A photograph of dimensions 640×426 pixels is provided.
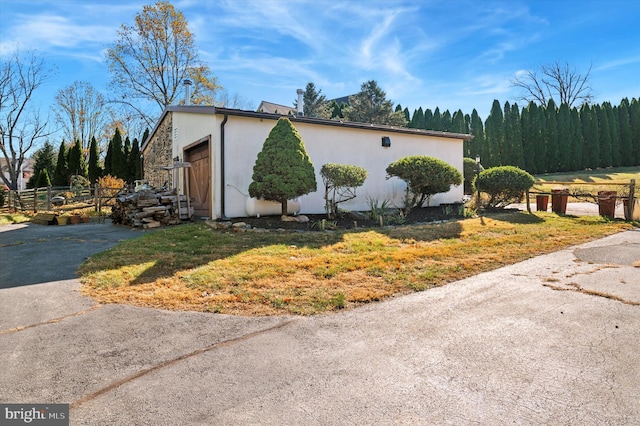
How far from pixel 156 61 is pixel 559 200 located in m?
25.1

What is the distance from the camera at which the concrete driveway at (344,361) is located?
1856 mm

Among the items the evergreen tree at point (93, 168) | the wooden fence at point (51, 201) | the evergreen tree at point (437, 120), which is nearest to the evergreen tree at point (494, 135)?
the evergreen tree at point (437, 120)

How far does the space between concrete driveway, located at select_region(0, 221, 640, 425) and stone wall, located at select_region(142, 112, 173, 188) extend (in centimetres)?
1050

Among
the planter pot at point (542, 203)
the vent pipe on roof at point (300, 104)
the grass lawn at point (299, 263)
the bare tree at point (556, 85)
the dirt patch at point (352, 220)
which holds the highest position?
the bare tree at point (556, 85)

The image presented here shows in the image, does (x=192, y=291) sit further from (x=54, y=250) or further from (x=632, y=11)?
(x=632, y=11)

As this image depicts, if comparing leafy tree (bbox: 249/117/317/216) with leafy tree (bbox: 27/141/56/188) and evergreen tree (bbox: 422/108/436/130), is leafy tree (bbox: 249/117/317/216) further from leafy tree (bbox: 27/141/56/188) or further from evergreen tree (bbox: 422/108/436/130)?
leafy tree (bbox: 27/141/56/188)

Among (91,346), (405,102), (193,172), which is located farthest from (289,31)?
(405,102)

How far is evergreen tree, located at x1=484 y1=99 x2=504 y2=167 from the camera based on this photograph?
27344 millimetres

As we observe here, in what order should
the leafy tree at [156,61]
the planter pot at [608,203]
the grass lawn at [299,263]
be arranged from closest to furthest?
1. the grass lawn at [299,263]
2. the planter pot at [608,203]
3. the leafy tree at [156,61]

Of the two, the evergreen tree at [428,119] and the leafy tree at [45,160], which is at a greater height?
the evergreen tree at [428,119]

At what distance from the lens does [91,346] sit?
266 centimetres

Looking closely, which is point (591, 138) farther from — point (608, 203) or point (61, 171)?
point (61, 171)

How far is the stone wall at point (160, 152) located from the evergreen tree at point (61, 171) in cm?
947

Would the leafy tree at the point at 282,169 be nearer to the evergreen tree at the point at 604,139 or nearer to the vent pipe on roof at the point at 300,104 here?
the vent pipe on roof at the point at 300,104
